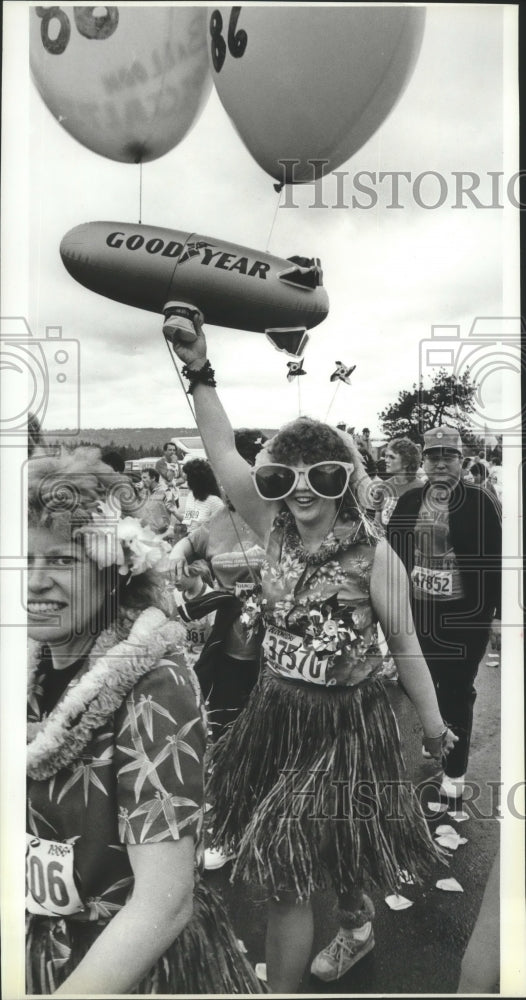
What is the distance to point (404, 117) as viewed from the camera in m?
2.28

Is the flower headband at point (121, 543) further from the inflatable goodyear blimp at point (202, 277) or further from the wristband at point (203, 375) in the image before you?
the inflatable goodyear blimp at point (202, 277)

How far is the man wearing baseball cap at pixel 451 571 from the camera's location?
7.67ft

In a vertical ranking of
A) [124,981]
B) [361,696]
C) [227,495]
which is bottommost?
[124,981]

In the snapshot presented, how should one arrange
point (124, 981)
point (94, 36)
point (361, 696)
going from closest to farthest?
point (124, 981) → point (94, 36) → point (361, 696)

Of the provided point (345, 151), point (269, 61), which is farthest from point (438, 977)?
point (269, 61)

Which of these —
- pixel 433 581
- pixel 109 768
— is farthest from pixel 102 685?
pixel 433 581

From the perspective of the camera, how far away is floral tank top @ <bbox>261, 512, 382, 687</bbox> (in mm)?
2307

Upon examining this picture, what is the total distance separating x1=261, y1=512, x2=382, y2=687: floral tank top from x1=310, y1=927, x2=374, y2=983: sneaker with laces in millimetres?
788

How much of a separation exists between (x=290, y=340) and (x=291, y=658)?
3.24 feet

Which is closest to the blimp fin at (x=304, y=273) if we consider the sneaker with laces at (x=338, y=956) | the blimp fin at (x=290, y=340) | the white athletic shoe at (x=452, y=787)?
the blimp fin at (x=290, y=340)

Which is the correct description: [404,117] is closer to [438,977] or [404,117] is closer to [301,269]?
[301,269]

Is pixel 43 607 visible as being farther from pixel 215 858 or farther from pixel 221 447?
pixel 215 858

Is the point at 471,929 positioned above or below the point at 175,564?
below

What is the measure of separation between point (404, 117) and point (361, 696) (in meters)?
1.79
